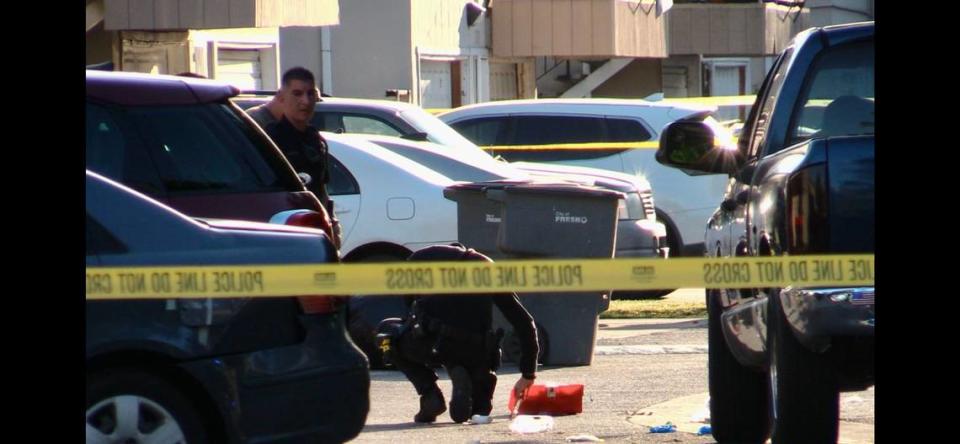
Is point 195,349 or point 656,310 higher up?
point 195,349

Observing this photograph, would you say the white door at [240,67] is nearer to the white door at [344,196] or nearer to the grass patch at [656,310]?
the grass patch at [656,310]

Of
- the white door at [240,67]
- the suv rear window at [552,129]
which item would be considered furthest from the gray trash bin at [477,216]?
the white door at [240,67]

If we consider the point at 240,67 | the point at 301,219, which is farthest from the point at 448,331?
the point at 240,67

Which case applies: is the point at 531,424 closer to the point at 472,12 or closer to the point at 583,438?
the point at 583,438

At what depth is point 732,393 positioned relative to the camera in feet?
24.5

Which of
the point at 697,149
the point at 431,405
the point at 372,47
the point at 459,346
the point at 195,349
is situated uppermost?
the point at 372,47

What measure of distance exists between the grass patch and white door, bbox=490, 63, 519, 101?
14.4 meters

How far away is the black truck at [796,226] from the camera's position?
213 inches

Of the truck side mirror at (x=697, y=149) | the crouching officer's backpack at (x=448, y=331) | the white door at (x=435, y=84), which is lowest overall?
the crouching officer's backpack at (x=448, y=331)

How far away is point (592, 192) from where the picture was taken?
389 inches

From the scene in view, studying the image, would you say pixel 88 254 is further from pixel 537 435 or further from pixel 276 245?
pixel 537 435

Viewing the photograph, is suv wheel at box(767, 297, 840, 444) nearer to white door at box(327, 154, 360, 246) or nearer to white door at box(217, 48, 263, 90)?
white door at box(327, 154, 360, 246)

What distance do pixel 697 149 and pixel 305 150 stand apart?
224 cm

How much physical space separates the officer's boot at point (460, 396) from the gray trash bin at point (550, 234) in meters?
1.79
